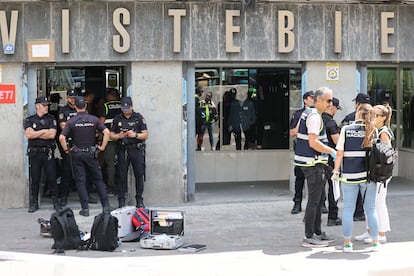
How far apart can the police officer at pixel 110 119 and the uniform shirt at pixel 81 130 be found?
1.64 meters

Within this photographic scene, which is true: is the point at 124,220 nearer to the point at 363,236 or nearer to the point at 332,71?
the point at 363,236

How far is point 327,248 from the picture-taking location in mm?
8148

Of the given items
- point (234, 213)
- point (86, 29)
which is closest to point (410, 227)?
point (234, 213)

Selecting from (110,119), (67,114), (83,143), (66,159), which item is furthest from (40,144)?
(110,119)

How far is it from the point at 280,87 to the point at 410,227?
16.8 feet

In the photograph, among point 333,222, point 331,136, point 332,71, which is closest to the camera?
point 331,136

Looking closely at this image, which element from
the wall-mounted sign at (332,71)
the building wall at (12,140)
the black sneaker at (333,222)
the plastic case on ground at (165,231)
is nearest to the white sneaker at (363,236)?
the black sneaker at (333,222)

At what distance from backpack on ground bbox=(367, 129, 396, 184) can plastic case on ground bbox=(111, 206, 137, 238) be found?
318 cm

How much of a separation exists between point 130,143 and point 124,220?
2.25 meters

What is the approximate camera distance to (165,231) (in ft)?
27.2

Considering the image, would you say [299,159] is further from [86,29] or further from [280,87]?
[280,87]

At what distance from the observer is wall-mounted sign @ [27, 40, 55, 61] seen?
423 inches

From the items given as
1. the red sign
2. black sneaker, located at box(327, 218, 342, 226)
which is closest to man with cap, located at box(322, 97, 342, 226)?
black sneaker, located at box(327, 218, 342, 226)

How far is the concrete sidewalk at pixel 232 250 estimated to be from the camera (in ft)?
22.8
